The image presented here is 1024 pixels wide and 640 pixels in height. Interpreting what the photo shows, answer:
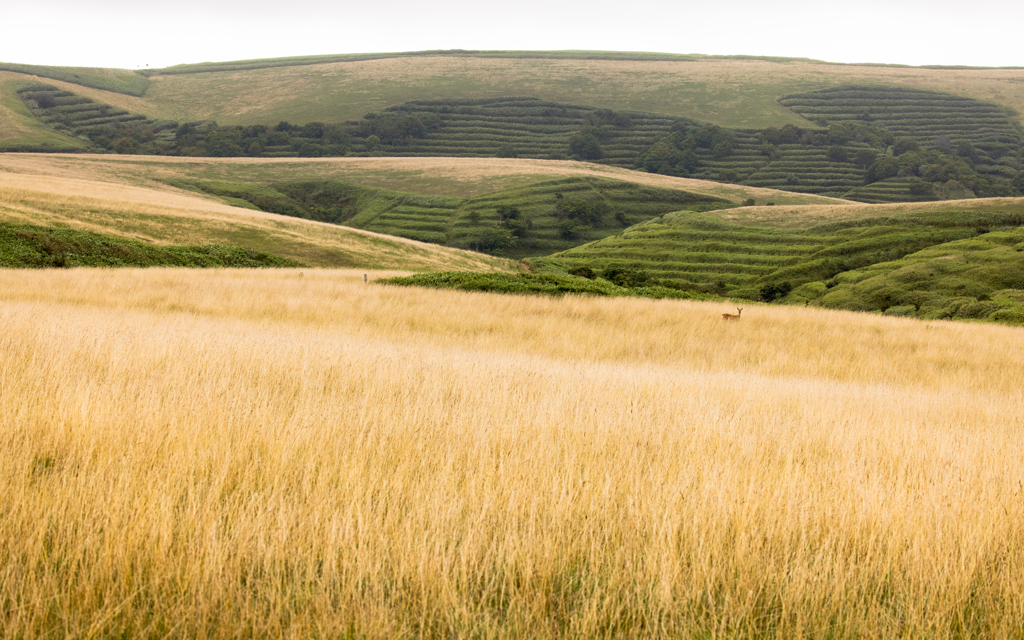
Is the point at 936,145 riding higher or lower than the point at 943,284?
higher

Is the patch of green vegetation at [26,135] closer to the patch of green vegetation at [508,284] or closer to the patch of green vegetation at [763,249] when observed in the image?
the patch of green vegetation at [763,249]

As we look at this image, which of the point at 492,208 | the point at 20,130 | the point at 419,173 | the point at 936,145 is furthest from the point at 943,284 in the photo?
the point at 20,130

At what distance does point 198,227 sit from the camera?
45125 millimetres

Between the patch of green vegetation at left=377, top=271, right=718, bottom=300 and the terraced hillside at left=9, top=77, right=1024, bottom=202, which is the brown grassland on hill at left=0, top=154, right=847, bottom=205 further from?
the patch of green vegetation at left=377, top=271, right=718, bottom=300

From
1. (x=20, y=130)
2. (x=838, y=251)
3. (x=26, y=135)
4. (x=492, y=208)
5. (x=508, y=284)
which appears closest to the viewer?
(x=508, y=284)

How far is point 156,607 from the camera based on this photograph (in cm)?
263

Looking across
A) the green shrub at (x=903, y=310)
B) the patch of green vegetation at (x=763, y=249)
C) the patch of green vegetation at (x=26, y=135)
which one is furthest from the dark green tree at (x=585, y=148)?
the green shrub at (x=903, y=310)

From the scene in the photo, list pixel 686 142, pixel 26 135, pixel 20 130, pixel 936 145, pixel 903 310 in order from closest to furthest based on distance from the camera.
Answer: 1. pixel 903 310
2. pixel 26 135
3. pixel 20 130
4. pixel 936 145
5. pixel 686 142

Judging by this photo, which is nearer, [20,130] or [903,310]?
[903,310]

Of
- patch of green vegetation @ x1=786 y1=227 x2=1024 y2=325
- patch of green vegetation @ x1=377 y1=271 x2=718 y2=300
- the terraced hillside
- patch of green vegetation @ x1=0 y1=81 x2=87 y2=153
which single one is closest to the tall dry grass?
patch of green vegetation @ x1=377 y1=271 x2=718 y2=300

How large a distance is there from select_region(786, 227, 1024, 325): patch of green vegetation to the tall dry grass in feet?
104

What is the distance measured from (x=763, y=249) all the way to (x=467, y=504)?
73649mm

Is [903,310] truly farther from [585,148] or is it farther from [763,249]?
[585,148]

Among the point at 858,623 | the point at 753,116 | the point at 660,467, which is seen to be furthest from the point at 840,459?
the point at 753,116
